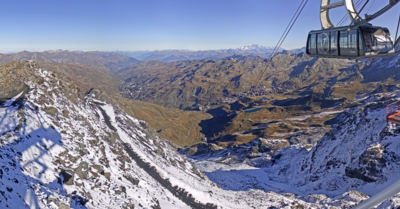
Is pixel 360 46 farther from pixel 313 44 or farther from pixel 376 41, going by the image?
pixel 313 44

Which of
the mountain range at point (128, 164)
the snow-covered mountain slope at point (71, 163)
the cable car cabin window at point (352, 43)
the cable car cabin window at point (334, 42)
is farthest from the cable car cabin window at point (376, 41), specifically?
the snow-covered mountain slope at point (71, 163)

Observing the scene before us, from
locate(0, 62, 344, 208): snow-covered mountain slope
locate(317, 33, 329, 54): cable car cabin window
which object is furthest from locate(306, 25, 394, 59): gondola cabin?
locate(0, 62, 344, 208): snow-covered mountain slope

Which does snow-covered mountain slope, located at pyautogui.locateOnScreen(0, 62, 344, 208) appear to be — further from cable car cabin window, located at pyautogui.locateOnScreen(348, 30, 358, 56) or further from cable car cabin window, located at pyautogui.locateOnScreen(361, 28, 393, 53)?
cable car cabin window, located at pyautogui.locateOnScreen(361, 28, 393, 53)

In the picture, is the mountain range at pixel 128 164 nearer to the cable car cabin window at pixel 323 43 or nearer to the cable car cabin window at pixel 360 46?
the cable car cabin window at pixel 360 46

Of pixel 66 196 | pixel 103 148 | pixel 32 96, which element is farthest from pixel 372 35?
pixel 32 96

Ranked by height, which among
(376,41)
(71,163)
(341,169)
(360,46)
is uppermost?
(376,41)

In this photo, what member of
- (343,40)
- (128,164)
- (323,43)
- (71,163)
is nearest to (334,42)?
(343,40)
